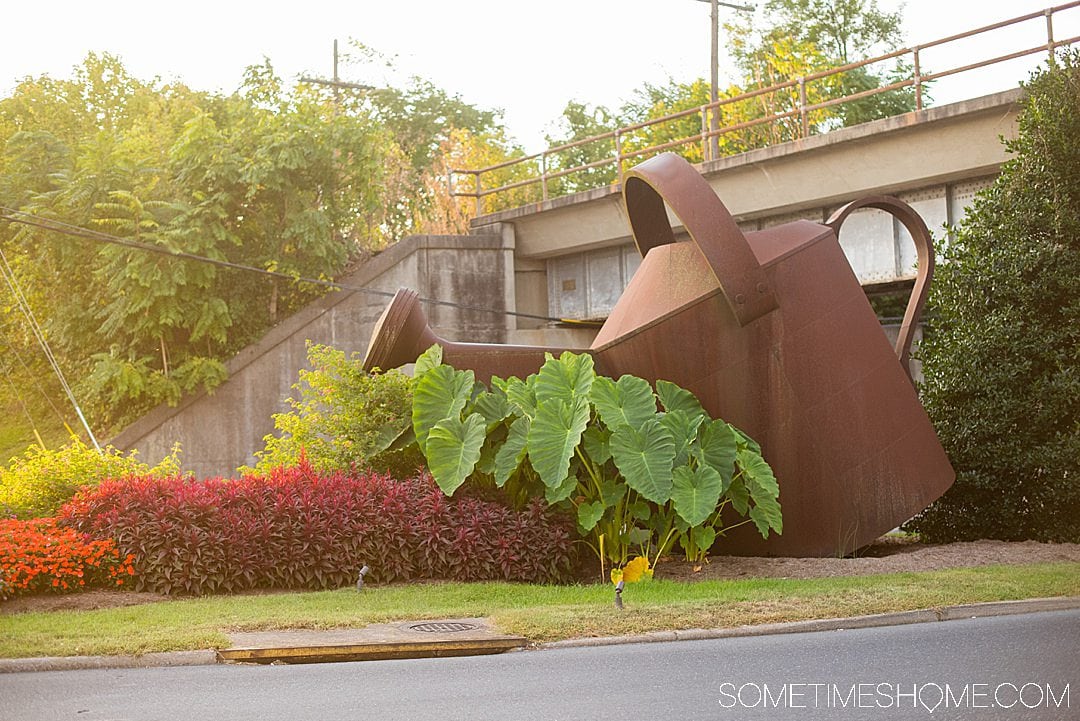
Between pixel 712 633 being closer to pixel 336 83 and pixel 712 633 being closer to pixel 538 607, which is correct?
pixel 538 607

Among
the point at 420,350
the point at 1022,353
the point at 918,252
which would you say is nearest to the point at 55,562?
the point at 420,350

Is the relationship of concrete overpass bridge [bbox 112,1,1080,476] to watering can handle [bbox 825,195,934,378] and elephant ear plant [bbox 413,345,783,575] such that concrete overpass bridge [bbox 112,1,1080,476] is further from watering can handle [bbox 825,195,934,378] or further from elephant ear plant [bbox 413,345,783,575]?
elephant ear plant [bbox 413,345,783,575]

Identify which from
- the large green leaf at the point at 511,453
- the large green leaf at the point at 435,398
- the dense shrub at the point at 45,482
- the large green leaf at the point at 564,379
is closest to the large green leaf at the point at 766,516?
the large green leaf at the point at 564,379

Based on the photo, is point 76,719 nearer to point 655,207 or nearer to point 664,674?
point 664,674

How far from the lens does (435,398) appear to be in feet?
44.4

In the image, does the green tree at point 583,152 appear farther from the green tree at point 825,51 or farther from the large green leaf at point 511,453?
the large green leaf at point 511,453

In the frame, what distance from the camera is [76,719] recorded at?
6.83m

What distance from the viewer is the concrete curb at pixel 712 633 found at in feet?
28.3

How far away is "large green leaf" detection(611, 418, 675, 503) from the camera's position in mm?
12398

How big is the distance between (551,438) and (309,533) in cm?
254

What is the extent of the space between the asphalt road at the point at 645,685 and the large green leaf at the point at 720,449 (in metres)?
3.64

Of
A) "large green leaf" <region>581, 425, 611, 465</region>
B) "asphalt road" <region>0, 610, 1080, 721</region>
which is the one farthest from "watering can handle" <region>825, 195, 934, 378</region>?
"asphalt road" <region>0, 610, 1080, 721</region>

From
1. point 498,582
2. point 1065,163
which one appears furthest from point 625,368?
point 1065,163

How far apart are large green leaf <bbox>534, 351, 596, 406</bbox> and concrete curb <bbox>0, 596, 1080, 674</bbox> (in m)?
3.97
